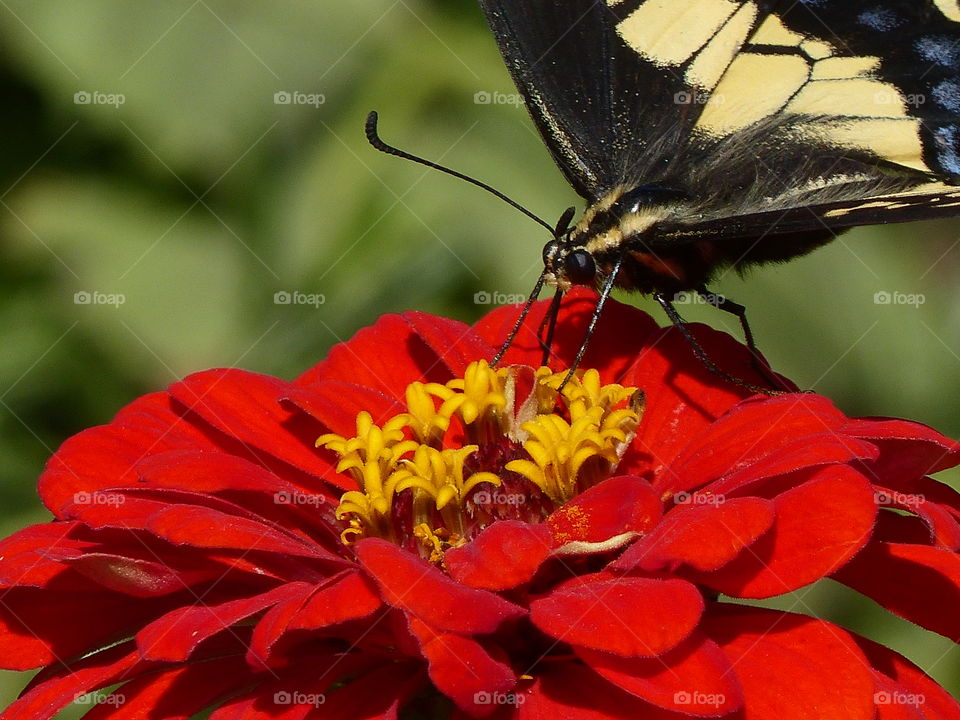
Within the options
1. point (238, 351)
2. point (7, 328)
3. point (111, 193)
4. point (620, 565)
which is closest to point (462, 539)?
point (620, 565)

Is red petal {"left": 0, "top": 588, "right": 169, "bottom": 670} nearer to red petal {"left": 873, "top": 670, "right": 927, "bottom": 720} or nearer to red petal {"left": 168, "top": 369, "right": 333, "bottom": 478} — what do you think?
red petal {"left": 168, "top": 369, "right": 333, "bottom": 478}

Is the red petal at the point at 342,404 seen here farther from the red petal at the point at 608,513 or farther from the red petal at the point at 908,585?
the red petal at the point at 908,585
